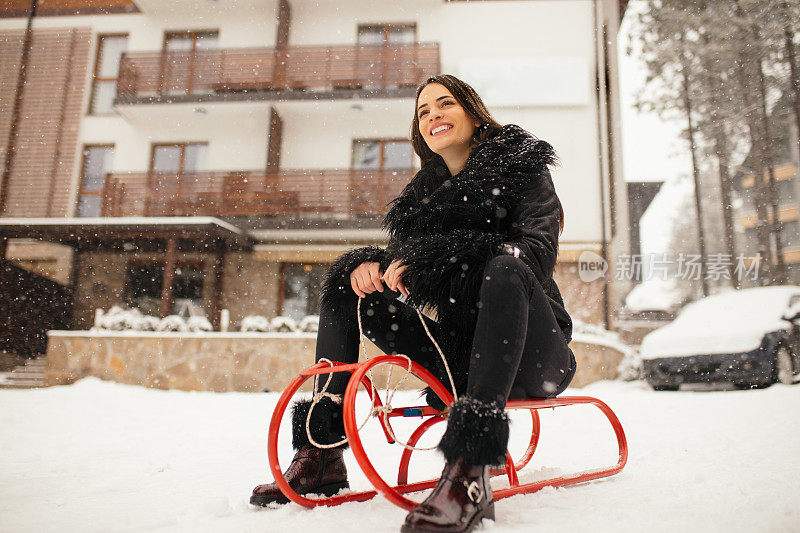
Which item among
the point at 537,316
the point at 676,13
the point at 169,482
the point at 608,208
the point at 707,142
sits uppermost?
the point at 676,13

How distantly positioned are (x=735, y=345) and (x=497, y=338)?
17.8 feet

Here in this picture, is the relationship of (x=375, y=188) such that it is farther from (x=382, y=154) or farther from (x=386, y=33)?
(x=386, y=33)

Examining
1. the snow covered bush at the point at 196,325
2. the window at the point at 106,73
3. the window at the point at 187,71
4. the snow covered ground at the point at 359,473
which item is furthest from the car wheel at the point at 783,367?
the window at the point at 106,73

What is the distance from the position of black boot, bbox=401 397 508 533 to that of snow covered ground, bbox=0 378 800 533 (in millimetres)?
102

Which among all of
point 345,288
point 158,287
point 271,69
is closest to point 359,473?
point 345,288

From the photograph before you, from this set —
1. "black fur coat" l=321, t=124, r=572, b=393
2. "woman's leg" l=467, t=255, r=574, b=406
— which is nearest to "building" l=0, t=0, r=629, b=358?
"black fur coat" l=321, t=124, r=572, b=393

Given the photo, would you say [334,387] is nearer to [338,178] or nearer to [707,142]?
[338,178]

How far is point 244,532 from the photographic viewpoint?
1.04 m

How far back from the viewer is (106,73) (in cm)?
1087

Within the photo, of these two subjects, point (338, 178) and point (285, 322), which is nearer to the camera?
point (285, 322)

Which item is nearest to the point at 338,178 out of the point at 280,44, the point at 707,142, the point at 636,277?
the point at 280,44

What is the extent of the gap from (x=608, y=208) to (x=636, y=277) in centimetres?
161

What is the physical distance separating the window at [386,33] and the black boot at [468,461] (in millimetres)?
10681

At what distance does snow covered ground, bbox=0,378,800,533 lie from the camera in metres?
1.15
